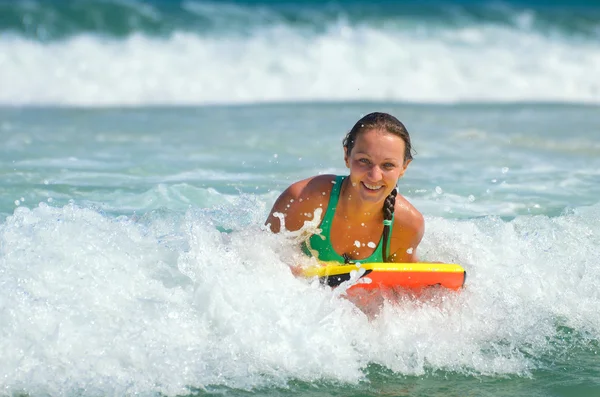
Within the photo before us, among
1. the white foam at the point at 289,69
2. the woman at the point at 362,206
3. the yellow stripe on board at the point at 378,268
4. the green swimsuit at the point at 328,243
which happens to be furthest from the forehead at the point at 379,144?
the white foam at the point at 289,69

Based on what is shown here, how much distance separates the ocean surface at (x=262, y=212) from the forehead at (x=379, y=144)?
696mm

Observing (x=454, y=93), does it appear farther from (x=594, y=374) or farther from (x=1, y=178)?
(x=594, y=374)

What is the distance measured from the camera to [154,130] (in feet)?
34.7

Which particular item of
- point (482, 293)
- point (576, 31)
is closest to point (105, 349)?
point (482, 293)

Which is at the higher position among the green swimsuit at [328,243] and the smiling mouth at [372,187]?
the smiling mouth at [372,187]

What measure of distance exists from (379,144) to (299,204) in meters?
0.59

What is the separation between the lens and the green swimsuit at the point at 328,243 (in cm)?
497

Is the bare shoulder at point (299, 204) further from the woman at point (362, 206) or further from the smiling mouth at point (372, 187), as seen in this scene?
the smiling mouth at point (372, 187)

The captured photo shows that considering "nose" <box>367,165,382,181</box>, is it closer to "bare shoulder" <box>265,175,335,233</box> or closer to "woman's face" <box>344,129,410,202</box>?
"woman's face" <box>344,129,410,202</box>

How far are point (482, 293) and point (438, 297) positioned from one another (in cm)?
32

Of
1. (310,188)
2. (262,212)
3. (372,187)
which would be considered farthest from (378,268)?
(262,212)

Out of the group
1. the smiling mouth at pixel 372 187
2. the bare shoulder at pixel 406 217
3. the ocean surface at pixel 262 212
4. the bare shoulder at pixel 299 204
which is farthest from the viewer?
the bare shoulder at pixel 406 217

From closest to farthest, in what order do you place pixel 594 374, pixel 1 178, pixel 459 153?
1. pixel 594 374
2. pixel 1 178
3. pixel 459 153

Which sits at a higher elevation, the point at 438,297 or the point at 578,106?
the point at 578,106
